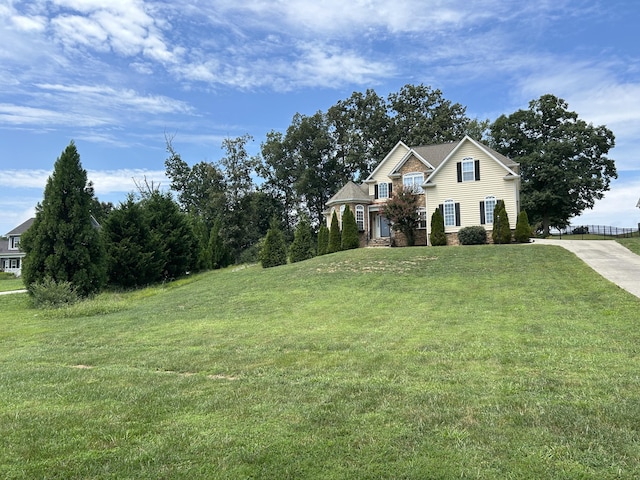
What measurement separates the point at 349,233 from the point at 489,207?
8.91 metres

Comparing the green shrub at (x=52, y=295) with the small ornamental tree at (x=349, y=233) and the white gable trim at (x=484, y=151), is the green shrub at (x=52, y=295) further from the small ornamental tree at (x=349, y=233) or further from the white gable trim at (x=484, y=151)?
the white gable trim at (x=484, y=151)

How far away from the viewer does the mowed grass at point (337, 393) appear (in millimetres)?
3240

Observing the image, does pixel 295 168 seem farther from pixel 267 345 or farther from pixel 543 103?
pixel 267 345

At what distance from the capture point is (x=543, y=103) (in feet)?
131

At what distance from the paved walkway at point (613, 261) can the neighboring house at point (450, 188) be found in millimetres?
5378

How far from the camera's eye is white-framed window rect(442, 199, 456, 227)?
27.6 metres

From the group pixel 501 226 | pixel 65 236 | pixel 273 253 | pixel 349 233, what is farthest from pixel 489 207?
pixel 65 236

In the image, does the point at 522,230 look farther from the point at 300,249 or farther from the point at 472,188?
the point at 300,249

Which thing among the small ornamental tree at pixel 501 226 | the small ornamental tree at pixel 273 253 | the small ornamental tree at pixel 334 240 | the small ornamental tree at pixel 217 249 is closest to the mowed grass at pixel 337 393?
the small ornamental tree at pixel 501 226

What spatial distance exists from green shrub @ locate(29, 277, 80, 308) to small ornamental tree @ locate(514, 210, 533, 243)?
22.5 meters

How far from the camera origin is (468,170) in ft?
89.8

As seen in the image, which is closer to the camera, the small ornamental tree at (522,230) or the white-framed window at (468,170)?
the small ornamental tree at (522,230)

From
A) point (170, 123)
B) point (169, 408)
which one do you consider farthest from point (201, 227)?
point (169, 408)

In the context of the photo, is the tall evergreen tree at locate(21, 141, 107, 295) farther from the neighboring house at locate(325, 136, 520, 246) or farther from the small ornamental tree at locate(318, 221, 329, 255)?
the neighboring house at locate(325, 136, 520, 246)
